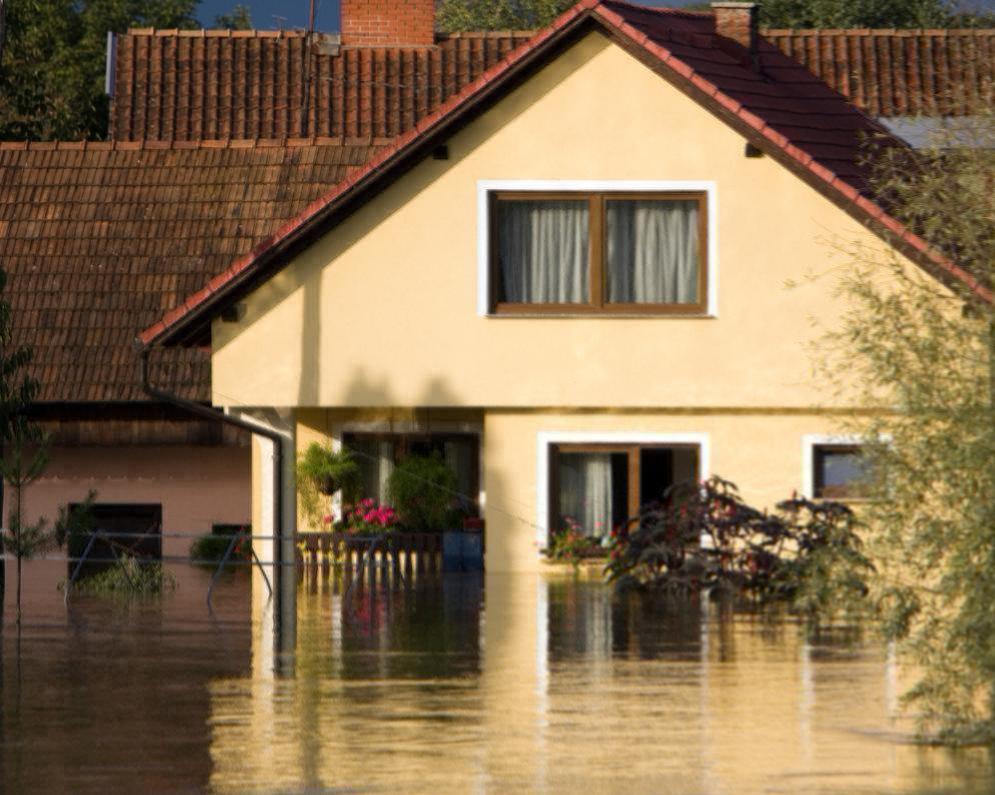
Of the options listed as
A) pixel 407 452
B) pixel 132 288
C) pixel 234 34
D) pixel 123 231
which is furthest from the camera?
pixel 234 34

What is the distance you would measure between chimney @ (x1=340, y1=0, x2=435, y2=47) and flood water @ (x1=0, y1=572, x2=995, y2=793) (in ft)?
61.6

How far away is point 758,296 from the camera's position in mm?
Answer: 25828

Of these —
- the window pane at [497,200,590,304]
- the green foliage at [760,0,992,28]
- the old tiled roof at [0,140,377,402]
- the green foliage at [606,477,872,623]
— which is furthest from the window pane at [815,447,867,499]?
the green foliage at [760,0,992,28]

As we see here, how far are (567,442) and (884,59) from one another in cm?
1469

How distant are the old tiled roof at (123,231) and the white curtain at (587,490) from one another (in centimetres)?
520

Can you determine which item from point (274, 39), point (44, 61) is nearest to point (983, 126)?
point (274, 39)

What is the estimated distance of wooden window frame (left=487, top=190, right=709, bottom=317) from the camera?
26.0 m

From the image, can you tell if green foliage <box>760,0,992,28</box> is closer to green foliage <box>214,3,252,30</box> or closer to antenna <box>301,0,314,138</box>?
antenna <box>301,0,314,138</box>

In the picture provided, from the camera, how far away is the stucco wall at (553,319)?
2581 centimetres

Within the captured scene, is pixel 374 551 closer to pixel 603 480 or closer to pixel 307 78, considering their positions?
pixel 603 480

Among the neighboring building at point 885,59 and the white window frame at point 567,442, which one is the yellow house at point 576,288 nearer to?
the white window frame at point 567,442

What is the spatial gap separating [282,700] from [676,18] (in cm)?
1517

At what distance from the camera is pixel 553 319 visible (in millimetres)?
26078

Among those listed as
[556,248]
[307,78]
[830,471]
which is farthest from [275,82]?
[830,471]
